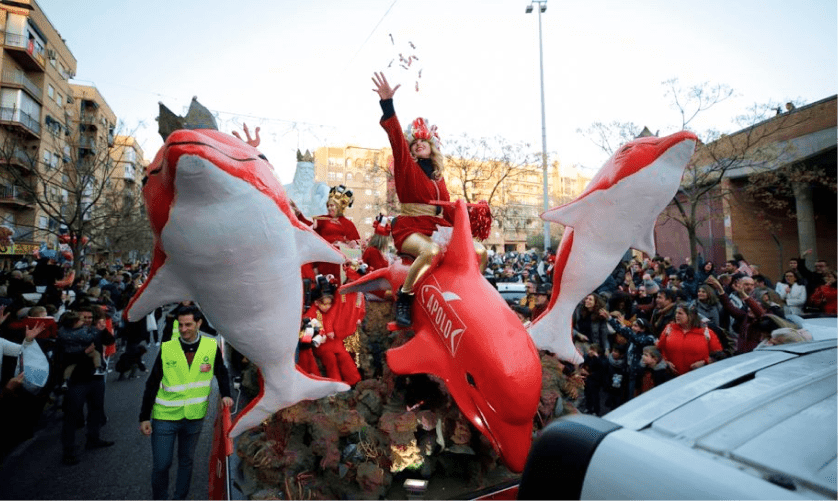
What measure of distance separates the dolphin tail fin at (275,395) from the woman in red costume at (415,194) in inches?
46.6

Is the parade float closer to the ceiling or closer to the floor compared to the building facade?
closer to the floor

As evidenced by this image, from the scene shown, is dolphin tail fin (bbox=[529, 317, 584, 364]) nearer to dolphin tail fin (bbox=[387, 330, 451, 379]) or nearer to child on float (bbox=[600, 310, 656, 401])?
dolphin tail fin (bbox=[387, 330, 451, 379])

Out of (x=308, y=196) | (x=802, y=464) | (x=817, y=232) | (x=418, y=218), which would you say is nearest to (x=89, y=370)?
(x=418, y=218)

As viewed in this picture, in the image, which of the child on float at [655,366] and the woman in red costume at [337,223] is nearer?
the child on float at [655,366]

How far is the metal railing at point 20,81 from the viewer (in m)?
24.7

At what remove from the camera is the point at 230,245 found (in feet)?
7.52

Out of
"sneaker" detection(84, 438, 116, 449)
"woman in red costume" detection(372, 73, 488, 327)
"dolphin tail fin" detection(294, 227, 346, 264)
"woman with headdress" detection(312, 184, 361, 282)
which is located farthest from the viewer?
"woman with headdress" detection(312, 184, 361, 282)

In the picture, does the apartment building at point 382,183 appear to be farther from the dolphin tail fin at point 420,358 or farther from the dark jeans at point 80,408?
the dolphin tail fin at point 420,358

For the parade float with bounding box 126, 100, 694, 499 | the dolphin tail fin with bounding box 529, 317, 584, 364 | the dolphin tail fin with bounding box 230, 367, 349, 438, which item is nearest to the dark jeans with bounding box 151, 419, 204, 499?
the parade float with bounding box 126, 100, 694, 499

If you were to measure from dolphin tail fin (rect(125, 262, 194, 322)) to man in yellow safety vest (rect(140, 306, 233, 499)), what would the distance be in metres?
1.21

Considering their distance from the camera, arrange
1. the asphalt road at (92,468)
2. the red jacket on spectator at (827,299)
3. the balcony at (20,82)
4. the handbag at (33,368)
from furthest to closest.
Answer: the balcony at (20,82) < the red jacket on spectator at (827,299) < the handbag at (33,368) < the asphalt road at (92,468)

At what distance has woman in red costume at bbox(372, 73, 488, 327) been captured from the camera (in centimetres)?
378

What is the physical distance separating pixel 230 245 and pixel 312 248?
1.90 ft

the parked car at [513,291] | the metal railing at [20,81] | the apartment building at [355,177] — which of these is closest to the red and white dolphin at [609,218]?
the parked car at [513,291]
